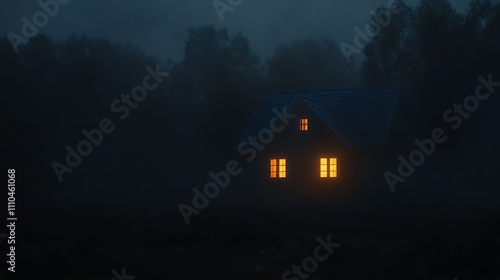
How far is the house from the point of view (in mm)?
40406

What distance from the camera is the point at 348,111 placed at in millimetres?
42781

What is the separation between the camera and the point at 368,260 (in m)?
21.1

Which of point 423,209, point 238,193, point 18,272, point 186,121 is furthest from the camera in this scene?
point 186,121

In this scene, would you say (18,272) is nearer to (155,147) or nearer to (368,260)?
(368,260)

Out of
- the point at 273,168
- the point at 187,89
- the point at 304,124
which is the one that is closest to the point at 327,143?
the point at 304,124

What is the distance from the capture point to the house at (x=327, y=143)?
1591 inches

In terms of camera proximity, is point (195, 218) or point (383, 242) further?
point (195, 218)

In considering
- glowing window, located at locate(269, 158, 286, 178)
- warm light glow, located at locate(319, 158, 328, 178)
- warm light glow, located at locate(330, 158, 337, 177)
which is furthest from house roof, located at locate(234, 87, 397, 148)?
glowing window, located at locate(269, 158, 286, 178)

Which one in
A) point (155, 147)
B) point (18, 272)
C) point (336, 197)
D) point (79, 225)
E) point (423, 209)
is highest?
point (155, 147)

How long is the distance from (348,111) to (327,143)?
3.43m

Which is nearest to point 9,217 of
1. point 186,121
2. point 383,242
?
point 383,242

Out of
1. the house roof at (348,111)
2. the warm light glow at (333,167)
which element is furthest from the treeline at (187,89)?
the warm light glow at (333,167)

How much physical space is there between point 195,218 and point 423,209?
1036cm

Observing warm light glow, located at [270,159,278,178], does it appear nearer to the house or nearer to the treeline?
the house
